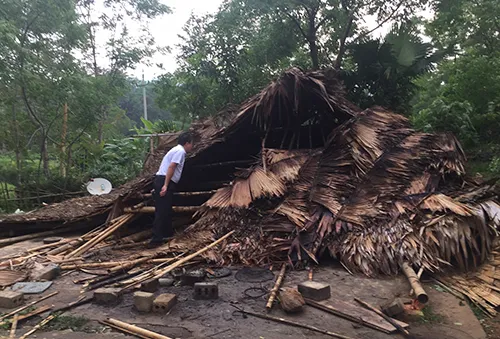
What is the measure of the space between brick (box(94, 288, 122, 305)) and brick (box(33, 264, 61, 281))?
984 millimetres

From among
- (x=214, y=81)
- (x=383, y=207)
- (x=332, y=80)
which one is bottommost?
(x=383, y=207)

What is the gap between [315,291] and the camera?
124 inches

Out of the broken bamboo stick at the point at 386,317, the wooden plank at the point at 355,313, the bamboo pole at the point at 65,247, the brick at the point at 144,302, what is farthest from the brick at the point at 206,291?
the bamboo pole at the point at 65,247

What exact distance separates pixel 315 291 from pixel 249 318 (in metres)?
0.60

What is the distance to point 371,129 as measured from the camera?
5531 millimetres

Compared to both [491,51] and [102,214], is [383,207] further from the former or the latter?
[491,51]

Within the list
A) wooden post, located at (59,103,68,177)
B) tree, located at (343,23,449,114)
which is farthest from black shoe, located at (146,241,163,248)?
wooden post, located at (59,103,68,177)

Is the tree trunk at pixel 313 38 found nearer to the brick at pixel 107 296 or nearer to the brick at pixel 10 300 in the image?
the brick at pixel 107 296

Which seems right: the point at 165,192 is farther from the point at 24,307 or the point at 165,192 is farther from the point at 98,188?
the point at 98,188

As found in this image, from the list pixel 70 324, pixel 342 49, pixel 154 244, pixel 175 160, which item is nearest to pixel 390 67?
pixel 342 49

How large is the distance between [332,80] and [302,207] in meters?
2.61

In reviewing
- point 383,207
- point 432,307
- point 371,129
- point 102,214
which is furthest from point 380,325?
point 102,214

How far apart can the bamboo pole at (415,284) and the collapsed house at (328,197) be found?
111mm

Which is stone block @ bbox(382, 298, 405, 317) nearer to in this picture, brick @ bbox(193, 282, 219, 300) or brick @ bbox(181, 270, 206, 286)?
brick @ bbox(193, 282, 219, 300)
